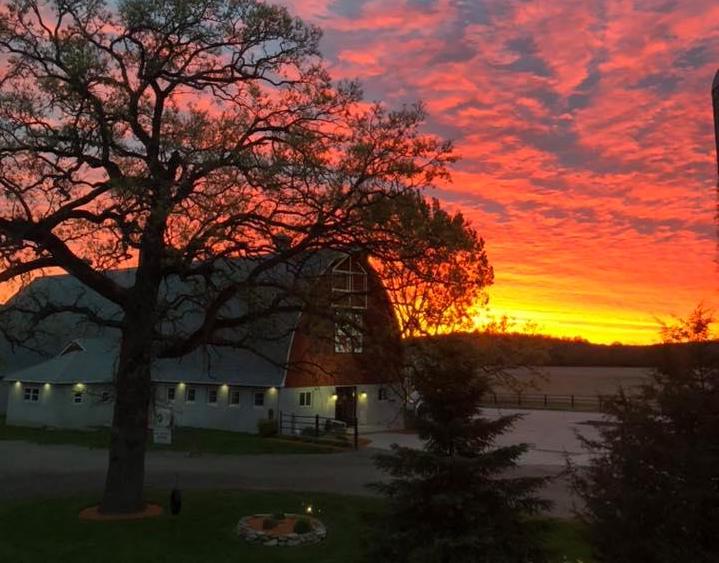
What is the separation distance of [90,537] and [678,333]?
13215mm

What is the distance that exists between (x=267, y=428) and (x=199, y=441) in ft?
11.9

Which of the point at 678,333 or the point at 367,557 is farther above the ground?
the point at 678,333

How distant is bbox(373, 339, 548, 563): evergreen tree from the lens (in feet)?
31.2

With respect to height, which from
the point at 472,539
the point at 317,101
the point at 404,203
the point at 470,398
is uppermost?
the point at 317,101

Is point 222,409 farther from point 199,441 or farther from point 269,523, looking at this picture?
point 269,523

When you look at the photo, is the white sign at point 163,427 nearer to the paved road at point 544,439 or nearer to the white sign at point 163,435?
the white sign at point 163,435

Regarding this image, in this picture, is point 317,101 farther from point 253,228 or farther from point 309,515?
point 309,515

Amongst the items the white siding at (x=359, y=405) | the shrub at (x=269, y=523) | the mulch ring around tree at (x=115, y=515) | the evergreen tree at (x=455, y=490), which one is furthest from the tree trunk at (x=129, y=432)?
the white siding at (x=359, y=405)

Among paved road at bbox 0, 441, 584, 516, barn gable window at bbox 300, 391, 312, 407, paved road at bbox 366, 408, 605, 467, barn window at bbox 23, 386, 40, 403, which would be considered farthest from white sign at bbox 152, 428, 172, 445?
barn window at bbox 23, 386, 40, 403

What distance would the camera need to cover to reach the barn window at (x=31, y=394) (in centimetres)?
4063

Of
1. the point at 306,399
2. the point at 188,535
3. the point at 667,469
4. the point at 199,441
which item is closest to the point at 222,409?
the point at 306,399

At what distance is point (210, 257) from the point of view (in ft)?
52.3

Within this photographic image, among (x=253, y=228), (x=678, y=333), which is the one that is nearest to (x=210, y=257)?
(x=253, y=228)

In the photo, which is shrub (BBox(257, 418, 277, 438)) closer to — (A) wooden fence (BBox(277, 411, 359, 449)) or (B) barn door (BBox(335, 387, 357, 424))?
(A) wooden fence (BBox(277, 411, 359, 449))
